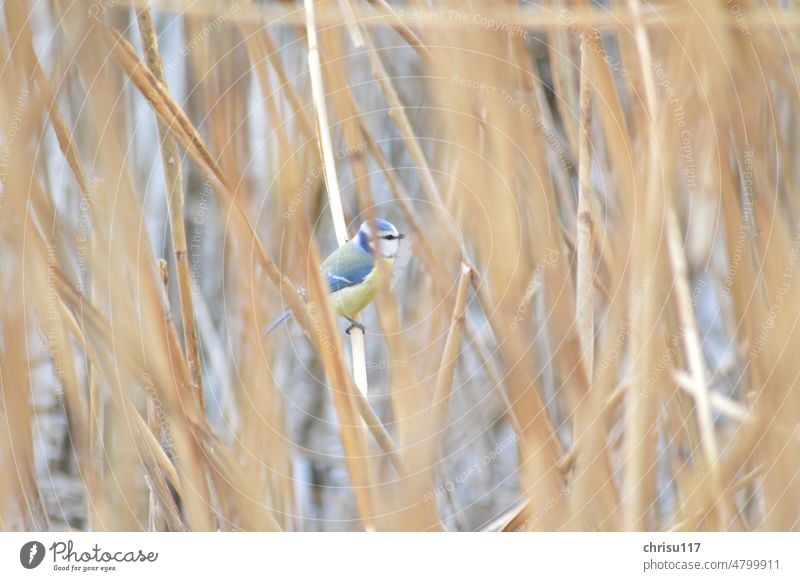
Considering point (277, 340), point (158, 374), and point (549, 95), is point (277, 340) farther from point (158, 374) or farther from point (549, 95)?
point (549, 95)

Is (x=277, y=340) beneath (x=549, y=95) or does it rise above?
beneath

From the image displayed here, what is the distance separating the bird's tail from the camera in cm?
71

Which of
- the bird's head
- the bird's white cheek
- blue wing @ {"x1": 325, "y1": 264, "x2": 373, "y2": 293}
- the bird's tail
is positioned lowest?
the bird's tail

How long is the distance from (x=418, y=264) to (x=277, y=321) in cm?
15

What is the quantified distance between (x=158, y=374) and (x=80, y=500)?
0.23m

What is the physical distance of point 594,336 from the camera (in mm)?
675
